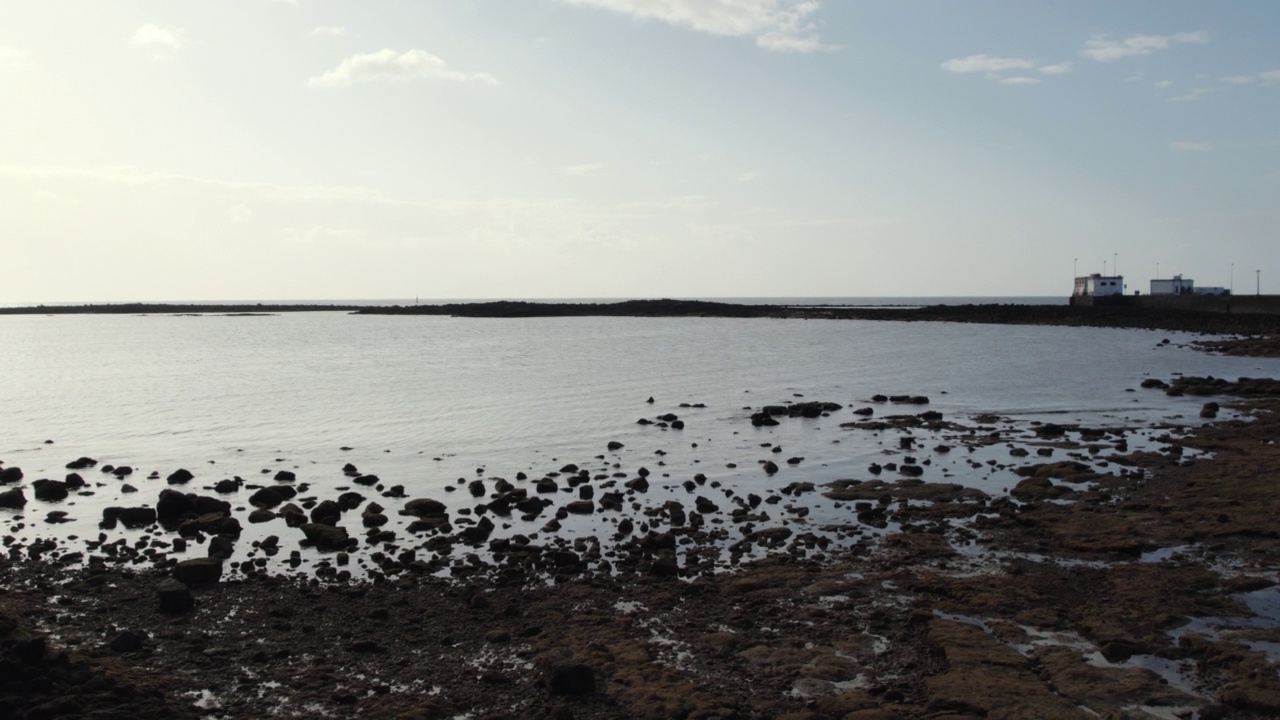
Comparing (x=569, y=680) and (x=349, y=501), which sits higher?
(x=569, y=680)

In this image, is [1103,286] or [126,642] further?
[1103,286]

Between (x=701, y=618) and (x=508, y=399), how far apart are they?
34.1 metres

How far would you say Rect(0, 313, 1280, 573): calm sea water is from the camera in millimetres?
29719

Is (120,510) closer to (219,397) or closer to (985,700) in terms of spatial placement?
(985,700)

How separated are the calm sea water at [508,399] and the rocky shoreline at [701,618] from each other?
204 inches

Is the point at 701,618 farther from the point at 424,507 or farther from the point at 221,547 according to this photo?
the point at 221,547

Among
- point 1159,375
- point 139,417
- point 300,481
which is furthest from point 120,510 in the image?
point 1159,375

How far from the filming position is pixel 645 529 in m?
20.1

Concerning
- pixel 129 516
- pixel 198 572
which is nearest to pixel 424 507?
pixel 198 572

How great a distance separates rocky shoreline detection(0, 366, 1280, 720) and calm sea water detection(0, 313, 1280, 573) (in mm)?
5177

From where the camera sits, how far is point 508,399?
1866 inches

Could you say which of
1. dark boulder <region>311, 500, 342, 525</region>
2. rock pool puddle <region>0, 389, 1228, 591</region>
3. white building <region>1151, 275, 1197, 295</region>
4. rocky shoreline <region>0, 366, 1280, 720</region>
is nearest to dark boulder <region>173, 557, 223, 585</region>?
rocky shoreline <region>0, 366, 1280, 720</region>

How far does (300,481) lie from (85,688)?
15.9 meters

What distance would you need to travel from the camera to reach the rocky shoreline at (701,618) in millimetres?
11219
